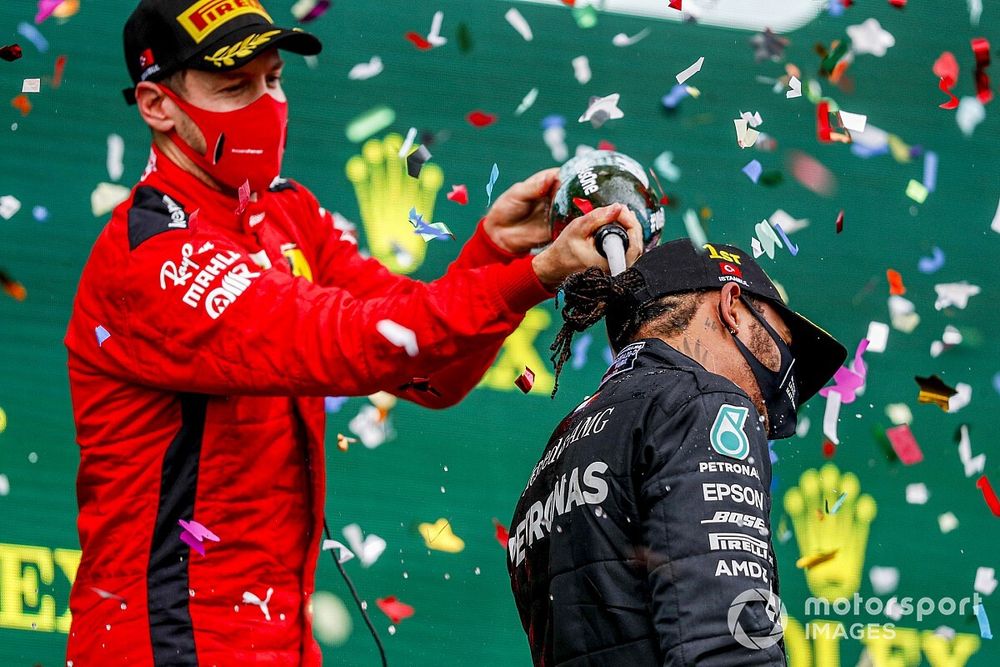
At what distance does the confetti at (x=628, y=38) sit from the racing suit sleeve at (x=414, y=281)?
3.04ft

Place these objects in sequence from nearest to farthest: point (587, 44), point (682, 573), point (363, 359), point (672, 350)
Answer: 1. point (682, 573)
2. point (672, 350)
3. point (363, 359)
4. point (587, 44)

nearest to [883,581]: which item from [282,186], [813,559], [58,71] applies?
[813,559]

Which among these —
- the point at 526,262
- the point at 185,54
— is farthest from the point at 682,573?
the point at 185,54

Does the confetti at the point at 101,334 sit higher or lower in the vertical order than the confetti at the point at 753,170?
higher

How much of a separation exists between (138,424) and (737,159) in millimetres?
1945

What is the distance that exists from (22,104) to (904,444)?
8.77 ft

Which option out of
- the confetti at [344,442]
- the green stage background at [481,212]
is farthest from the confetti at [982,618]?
the confetti at [344,442]

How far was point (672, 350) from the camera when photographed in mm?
2254

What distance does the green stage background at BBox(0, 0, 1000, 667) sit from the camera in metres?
3.71

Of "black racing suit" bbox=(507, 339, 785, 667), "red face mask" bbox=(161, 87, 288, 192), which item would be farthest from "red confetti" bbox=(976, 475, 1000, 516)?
"red face mask" bbox=(161, 87, 288, 192)

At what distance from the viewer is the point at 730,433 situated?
2.06m

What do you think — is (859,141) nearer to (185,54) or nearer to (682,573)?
(185,54)

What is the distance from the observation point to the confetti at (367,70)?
3797 mm

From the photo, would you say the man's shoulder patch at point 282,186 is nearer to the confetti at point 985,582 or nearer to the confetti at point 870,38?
the confetti at point 870,38
